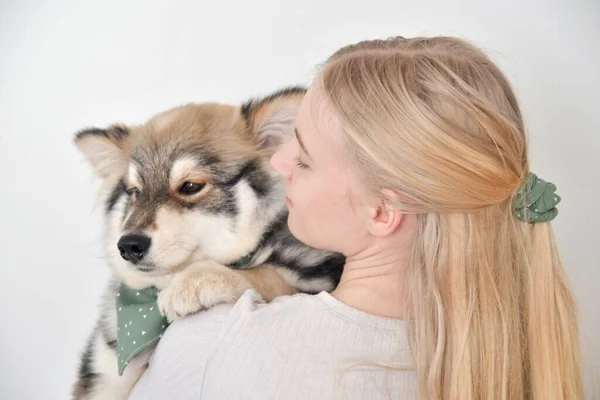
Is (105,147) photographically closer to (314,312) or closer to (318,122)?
(318,122)

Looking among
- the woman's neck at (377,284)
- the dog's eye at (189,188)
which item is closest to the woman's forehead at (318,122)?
the woman's neck at (377,284)

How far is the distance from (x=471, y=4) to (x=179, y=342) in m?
1.31

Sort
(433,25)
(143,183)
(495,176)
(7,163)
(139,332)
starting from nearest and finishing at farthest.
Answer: (495,176)
(139,332)
(143,183)
(7,163)
(433,25)

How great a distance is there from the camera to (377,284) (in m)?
1.24

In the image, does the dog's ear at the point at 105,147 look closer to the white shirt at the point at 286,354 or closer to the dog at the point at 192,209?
the dog at the point at 192,209

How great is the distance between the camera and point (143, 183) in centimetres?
150

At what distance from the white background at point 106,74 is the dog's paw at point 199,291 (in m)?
0.46

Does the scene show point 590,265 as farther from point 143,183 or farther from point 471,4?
point 143,183

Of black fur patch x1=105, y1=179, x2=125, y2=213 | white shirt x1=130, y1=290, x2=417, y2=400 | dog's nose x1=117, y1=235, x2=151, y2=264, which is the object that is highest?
black fur patch x1=105, y1=179, x2=125, y2=213

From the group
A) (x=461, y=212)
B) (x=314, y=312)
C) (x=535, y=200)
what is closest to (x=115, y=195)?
(x=314, y=312)

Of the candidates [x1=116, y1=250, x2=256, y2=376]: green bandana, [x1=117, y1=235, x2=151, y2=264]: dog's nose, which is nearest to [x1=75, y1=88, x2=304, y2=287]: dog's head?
[x1=117, y1=235, x2=151, y2=264]: dog's nose

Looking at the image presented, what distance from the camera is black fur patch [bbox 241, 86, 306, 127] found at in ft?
5.07

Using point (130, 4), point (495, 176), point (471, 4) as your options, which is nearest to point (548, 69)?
point (471, 4)

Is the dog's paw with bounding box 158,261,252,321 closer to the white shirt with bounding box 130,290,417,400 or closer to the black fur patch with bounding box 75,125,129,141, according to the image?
the white shirt with bounding box 130,290,417,400
